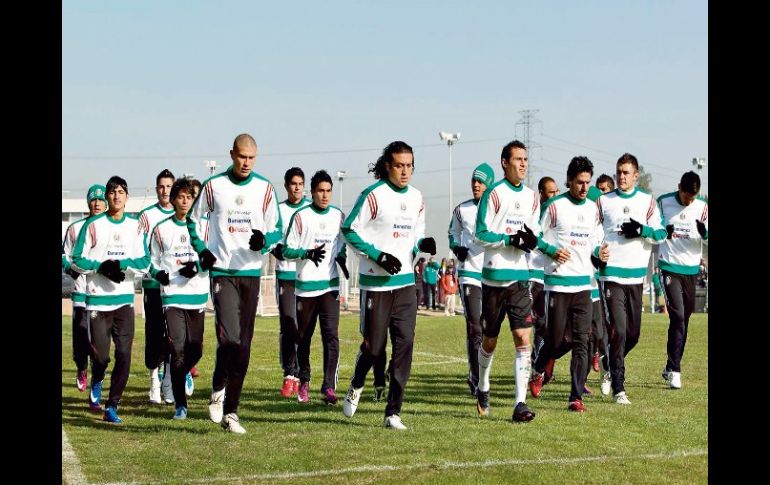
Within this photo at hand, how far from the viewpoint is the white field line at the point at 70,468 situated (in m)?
8.04

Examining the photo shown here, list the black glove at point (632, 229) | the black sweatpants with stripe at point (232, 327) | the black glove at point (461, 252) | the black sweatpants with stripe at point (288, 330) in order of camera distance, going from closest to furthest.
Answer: the black sweatpants with stripe at point (232, 327) < the black glove at point (461, 252) < the black glove at point (632, 229) < the black sweatpants with stripe at point (288, 330)

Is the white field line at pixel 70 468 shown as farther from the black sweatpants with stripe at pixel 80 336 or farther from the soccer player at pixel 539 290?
the soccer player at pixel 539 290

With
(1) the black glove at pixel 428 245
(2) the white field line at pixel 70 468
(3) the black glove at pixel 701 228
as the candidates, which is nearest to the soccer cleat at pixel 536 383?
(3) the black glove at pixel 701 228

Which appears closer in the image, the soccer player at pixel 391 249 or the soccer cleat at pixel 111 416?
the soccer player at pixel 391 249

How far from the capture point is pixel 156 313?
1333cm

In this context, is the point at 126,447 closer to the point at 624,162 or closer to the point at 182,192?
the point at 182,192

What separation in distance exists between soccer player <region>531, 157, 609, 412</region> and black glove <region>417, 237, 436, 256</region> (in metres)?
1.89

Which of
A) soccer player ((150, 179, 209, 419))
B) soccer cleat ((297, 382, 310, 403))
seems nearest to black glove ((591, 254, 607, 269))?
soccer cleat ((297, 382, 310, 403))

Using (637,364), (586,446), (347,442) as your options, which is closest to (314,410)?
(347,442)

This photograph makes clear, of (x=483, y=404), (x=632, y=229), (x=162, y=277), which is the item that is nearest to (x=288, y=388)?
(x=162, y=277)

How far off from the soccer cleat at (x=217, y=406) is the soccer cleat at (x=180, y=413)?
1228 millimetres

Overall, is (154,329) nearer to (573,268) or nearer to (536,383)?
(536,383)
